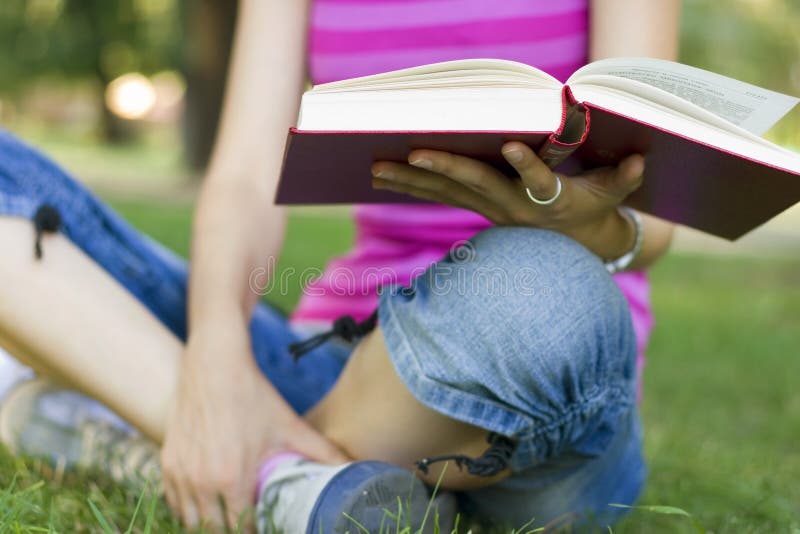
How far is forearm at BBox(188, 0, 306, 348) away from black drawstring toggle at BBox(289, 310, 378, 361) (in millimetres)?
80

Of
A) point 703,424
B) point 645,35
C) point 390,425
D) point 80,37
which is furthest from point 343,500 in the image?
point 80,37

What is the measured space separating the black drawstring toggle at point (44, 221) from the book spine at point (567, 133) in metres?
0.59

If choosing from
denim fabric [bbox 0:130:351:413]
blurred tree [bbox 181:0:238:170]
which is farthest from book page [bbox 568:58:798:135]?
blurred tree [bbox 181:0:238:170]

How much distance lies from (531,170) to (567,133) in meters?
0.05

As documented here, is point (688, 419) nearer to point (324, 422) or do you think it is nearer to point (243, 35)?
point (324, 422)

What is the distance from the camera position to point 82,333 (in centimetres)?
110

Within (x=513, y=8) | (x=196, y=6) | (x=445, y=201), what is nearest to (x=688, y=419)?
(x=513, y=8)

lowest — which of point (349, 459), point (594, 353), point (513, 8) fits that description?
point (349, 459)

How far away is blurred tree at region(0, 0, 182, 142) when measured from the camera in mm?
12578

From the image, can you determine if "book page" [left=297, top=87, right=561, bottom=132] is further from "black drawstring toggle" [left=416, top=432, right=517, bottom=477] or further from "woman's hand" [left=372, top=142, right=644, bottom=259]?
"black drawstring toggle" [left=416, top=432, right=517, bottom=477]

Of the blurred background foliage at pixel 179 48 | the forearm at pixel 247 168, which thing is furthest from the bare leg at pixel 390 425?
the blurred background foliage at pixel 179 48

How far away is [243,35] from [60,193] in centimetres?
39

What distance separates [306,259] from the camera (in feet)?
13.2

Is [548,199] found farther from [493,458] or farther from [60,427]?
[60,427]
